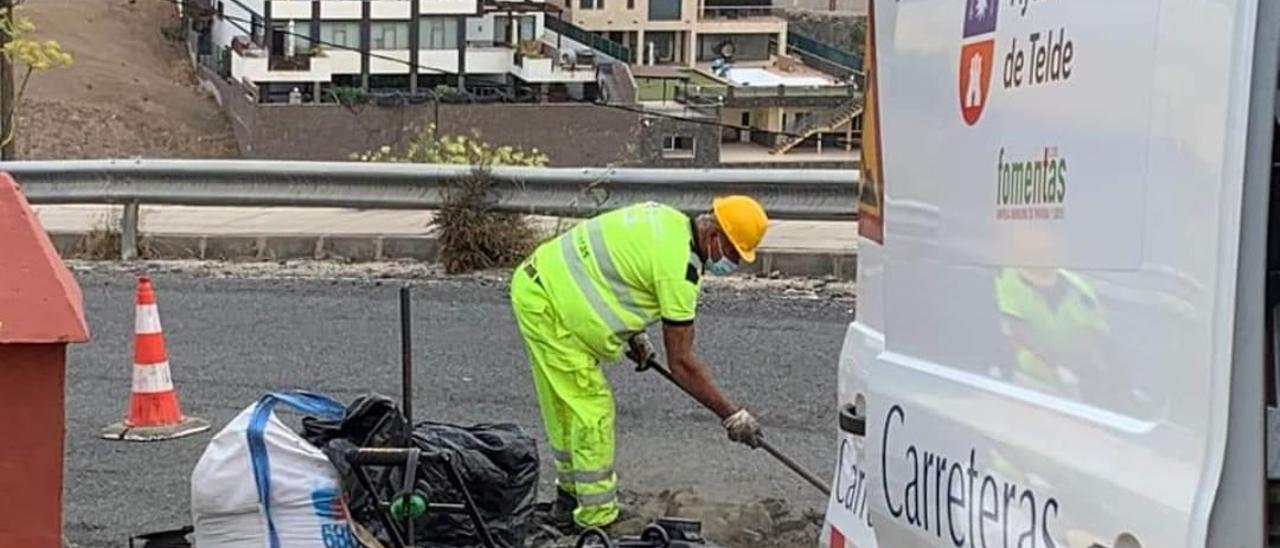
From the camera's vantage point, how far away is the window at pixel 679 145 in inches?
1027

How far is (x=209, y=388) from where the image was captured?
7.63 metres

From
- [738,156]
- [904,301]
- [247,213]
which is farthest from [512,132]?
[904,301]

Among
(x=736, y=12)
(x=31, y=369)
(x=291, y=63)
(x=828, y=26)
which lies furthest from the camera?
(x=828, y=26)

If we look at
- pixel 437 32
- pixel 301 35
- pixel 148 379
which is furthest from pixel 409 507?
pixel 437 32

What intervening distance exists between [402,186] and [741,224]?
5627mm

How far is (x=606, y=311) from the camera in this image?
575 centimetres

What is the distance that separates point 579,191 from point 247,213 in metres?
3.20

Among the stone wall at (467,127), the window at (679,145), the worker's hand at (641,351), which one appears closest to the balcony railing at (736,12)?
the stone wall at (467,127)

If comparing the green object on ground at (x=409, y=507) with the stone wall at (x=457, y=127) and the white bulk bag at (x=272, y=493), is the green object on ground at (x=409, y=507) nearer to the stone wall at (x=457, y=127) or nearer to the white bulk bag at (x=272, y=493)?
the white bulk bag at (x=272, y=493)

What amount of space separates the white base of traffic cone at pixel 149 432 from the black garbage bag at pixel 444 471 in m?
1.87

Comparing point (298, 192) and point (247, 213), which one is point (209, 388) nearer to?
point (298, 192)

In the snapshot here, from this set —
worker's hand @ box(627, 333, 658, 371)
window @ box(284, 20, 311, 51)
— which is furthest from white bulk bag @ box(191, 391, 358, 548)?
window @ box(284, 20, 311, 51)

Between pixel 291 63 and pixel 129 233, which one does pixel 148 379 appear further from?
pixel 291 63

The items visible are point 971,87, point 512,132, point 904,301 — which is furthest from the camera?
point 512,132
